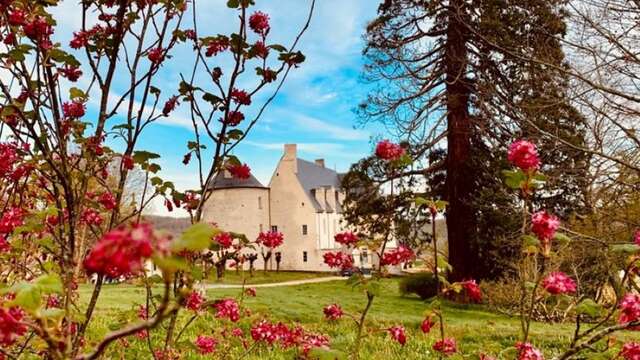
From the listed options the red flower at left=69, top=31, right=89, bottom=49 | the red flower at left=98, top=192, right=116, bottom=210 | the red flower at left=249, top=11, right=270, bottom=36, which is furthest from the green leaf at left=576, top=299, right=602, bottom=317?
the red flower at left=69, top=31, right=89, bottom=49

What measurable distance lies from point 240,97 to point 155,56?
450 millimetres

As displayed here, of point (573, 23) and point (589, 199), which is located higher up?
point (573, 23)

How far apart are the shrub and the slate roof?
26287 millimetres

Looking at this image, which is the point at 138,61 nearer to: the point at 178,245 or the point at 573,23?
the point at 178,245

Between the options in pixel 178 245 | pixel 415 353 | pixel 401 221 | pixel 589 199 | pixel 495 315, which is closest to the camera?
pixel 178 245

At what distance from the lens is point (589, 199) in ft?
41.9

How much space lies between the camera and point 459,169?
16906mm

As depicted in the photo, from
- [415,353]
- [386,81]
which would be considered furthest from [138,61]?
[386,81]

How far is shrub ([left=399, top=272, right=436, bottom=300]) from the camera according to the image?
19.1m

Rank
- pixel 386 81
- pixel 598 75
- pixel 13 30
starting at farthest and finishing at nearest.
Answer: pixel 386 81 → pixel 598 75 → pixel 13 30

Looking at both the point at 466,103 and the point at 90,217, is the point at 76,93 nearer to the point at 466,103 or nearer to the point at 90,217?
the point at 90,217

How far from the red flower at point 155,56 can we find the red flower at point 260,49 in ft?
1.51

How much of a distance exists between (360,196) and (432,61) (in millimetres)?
5036

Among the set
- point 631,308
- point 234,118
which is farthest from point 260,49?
point 631,308
